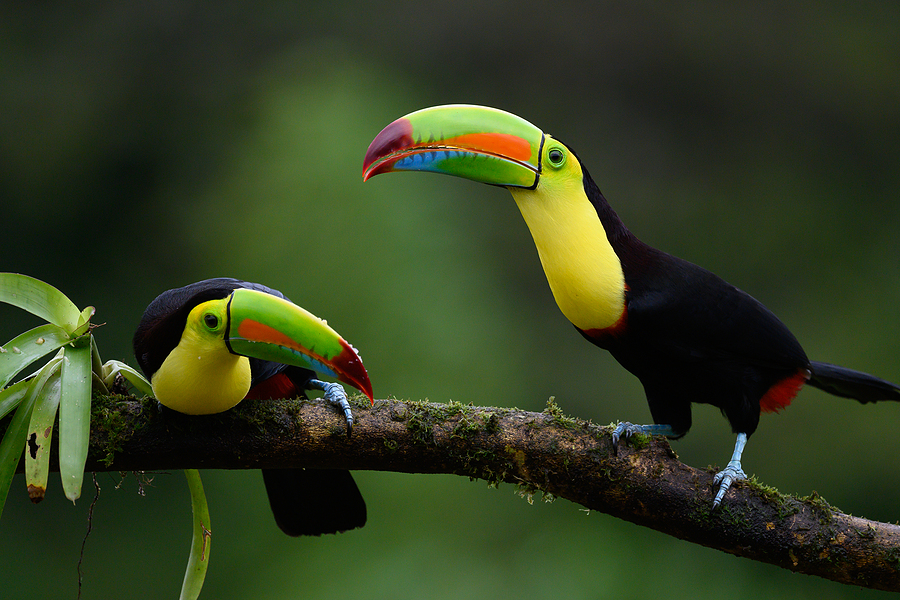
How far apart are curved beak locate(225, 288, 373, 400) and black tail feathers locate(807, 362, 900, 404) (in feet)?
4.22

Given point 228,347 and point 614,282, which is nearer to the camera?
point 228,347

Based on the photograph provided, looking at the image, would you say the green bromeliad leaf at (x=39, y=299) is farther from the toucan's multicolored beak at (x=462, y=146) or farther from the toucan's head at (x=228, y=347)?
the toucan's multicolored beak at (x=462, y=146)

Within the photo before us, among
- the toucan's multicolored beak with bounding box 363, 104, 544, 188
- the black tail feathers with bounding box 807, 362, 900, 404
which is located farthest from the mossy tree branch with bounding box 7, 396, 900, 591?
the toucan's multicolored beak with bounding box 363, 104, 544, 188

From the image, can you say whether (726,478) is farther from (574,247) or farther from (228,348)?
(228,348)

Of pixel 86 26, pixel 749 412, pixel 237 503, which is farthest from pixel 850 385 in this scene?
pixel 86 26

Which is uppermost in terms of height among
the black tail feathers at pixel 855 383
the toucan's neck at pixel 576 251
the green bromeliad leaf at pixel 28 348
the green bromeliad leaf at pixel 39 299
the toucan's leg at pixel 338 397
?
the toucan's neck at pixel 576 251

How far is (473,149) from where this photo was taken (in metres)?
1.72

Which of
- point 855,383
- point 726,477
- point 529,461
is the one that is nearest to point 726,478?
point 726,477

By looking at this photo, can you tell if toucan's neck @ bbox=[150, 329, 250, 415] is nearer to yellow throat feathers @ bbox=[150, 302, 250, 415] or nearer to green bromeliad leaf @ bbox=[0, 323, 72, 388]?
yellow throat feathers @ bbox=[150, 302, 250, 415]

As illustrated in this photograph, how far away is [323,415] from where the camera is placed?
1781 mm

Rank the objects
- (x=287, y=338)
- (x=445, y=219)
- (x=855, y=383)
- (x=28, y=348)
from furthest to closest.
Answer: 1. (x=445, y=219)
2. (x=855, y=383)
3. (x=28, y=348)
4. (x=287, y=338)

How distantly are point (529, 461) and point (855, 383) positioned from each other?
0.97 meters

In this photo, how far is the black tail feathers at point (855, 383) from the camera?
2062 mm

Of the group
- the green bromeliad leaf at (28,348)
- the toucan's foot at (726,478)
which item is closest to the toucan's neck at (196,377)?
the green bromeliad leaf at (28,348)
